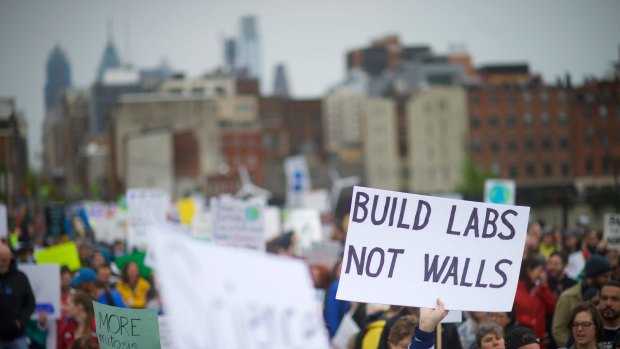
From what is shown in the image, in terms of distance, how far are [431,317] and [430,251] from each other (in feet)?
1.37

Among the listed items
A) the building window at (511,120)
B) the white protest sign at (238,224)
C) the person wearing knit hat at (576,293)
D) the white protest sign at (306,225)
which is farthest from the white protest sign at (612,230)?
the building window at (511,120)

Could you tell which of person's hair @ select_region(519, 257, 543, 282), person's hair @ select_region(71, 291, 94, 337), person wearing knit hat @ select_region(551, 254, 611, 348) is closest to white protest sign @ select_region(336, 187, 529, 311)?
person wearing knit hat @ select_region(551, 254, 611, 348)

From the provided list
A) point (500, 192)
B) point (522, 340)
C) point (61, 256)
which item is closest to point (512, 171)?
point (500, 192)

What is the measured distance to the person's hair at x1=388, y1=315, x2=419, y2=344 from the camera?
302 inches

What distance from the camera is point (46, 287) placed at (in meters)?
12.0

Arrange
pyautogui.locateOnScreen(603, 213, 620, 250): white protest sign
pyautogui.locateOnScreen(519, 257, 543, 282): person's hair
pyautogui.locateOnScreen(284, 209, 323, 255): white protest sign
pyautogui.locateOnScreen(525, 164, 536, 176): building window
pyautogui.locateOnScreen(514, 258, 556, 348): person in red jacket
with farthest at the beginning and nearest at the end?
pyautogui.locateOnScreen(525, 164, 536, 176): building window, pyautogui.locateOnScreen(284, 209, 323, 255): white protest sign, pyautogui.locateOnScreen(603, 213, 620, 250): white protest sign, pyautogui.locateOnScreen(519, 257, 543, 282): person's hair, pyautogui.locateOnScreen(514, 258, 556, 348): person in red jacket

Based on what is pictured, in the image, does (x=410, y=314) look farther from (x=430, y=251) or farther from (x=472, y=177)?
(x=472, y=177)

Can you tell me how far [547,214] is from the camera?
157ft

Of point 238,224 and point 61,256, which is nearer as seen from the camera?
point 61,256

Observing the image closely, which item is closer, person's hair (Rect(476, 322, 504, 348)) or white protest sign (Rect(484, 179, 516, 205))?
person's hair (Rect(476, 322, 504, 348))

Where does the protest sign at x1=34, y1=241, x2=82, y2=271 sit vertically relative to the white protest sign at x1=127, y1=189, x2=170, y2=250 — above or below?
above

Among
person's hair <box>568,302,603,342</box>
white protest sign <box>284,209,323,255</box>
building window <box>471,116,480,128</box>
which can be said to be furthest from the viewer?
building window <box>471,116,480,128</box>

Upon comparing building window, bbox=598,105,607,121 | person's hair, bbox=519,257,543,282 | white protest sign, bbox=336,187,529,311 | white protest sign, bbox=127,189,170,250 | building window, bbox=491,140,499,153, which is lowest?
building window, bbox=491,140,499,153

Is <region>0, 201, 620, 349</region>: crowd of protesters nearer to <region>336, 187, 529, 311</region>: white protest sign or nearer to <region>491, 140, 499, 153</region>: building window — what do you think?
<region>336, 187, 529, 311</region>: white protest sign
